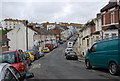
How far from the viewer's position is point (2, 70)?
13.5 ft

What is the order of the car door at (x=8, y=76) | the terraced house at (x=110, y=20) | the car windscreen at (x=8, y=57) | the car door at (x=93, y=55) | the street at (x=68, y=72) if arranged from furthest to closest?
the terraced house at (x=110, y=20) < the car door at (x=93, y=55) < the street at (x=68, y=72) < the car windscreen at (x=8, y=57) < the car door at (x=8, y=76)

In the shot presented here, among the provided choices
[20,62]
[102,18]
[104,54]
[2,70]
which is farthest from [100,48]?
[102,18]

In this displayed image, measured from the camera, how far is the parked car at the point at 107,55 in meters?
11.5

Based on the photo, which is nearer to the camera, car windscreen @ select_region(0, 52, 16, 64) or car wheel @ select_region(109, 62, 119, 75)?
car windscreen @ select_region(0, 52, 16, 64)

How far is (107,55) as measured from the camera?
12.5 metres

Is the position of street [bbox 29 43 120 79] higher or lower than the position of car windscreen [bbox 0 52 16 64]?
lower

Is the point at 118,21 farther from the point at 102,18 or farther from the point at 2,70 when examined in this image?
the point at 2,70

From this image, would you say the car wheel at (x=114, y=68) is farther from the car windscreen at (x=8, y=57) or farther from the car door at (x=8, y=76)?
the car door at (x=8, y=76)

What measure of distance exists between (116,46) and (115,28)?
10784mm

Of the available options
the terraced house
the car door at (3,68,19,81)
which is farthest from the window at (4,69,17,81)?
the terraced house

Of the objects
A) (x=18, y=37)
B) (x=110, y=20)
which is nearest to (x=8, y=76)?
(x=110, y=20)

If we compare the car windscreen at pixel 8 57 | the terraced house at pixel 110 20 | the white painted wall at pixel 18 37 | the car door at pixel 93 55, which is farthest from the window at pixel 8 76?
the white painted wall at pixel 18 37

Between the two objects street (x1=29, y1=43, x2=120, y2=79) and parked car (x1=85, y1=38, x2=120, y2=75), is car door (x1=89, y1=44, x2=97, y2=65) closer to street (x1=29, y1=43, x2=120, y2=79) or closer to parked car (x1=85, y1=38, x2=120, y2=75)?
parked car (x1=85, y1=38, x2=120, y2=75)

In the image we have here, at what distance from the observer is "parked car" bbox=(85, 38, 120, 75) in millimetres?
11531
